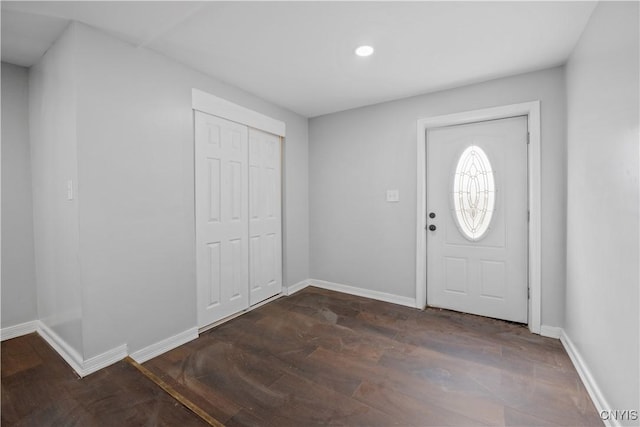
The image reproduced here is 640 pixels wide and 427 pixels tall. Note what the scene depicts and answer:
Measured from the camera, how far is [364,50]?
7.19 feet

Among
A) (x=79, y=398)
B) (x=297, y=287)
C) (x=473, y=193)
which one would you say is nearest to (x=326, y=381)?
(x=79, y=398)

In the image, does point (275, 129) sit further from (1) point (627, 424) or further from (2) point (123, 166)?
(1) point (627, 424)

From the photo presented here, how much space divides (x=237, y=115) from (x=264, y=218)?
1.18 m

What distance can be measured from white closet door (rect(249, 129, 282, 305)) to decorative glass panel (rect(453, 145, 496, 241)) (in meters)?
2.10

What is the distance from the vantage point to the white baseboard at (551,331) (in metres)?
2.43

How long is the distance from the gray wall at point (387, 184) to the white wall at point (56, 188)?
103 inches

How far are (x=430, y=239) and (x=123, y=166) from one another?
300cm

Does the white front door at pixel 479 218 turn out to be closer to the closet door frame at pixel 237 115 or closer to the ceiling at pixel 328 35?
the ceiling at pixel 328 35

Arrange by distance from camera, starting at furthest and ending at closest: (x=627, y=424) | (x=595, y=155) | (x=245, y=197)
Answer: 1. (x=245, y=197)
2. (x=595, y=155)
3. (x=627, y=424)

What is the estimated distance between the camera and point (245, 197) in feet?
9.97

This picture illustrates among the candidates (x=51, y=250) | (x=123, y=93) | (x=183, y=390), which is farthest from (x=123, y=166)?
(x=183, y=390)

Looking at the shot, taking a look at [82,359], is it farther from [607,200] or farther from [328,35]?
[607,200]

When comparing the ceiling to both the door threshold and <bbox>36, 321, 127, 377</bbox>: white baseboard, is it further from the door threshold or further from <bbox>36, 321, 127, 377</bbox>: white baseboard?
the door threshold

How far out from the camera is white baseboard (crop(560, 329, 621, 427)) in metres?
1.51
